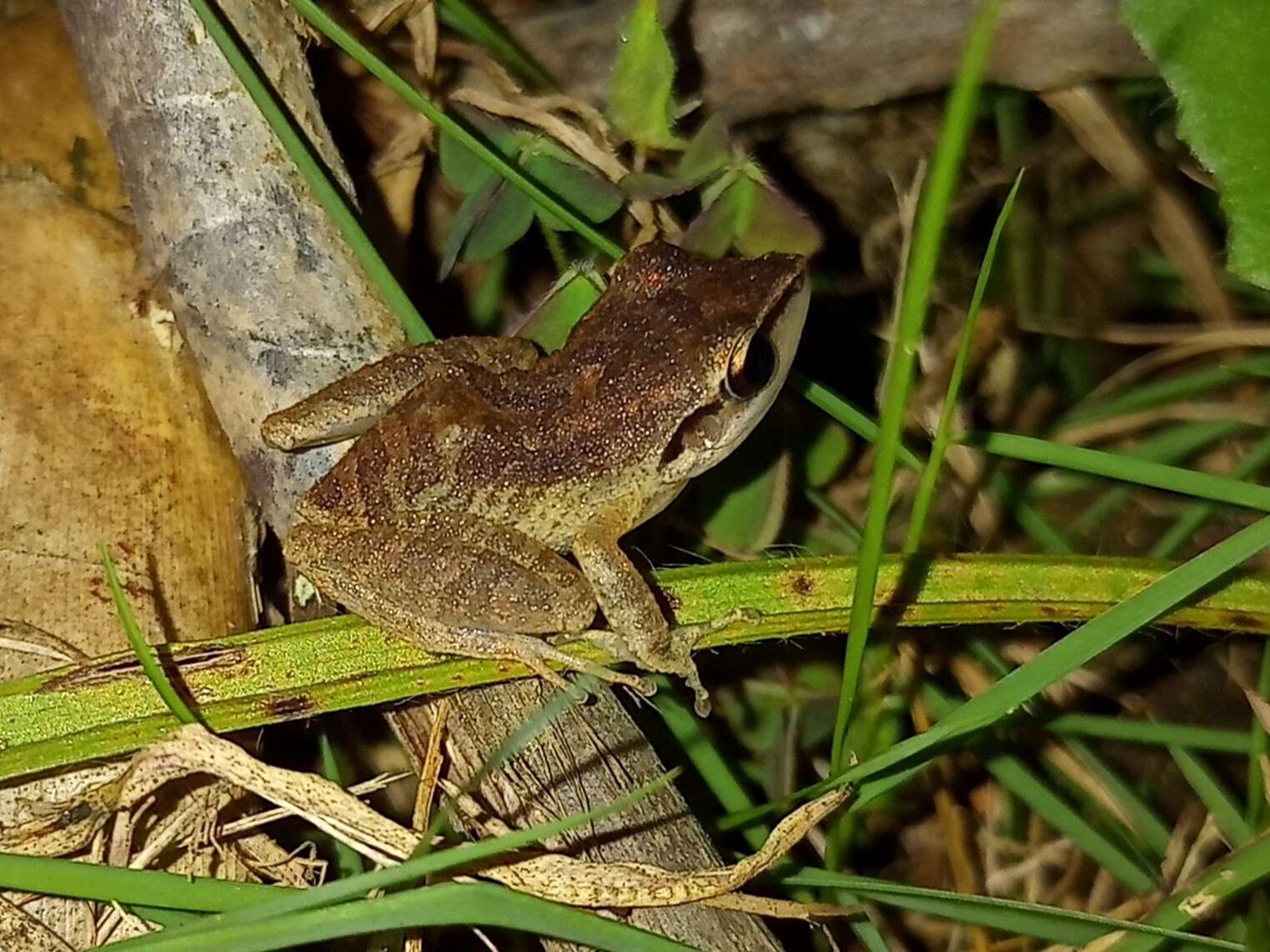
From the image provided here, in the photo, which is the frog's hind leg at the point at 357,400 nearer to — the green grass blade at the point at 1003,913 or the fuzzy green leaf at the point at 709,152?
the fuzzy green leaf at the point at 709,152

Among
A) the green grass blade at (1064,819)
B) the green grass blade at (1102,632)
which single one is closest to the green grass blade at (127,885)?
the green grass blade at (1102,632)

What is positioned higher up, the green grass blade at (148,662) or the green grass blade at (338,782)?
the green grass blade at (148,662)

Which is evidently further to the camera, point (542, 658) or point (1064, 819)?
point (1064, 819)

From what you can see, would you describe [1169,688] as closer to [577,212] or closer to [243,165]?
[577,212]

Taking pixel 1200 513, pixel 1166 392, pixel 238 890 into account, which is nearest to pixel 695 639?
pixel 238 890

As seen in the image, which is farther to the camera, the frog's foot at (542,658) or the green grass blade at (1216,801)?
the green grass blade at (1216,801)

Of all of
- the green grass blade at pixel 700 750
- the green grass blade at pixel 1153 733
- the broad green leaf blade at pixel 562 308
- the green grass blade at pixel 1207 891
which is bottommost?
the green grass blade at pixel 1153 733

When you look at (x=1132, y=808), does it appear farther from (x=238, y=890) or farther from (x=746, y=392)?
(x=238, y=890)
